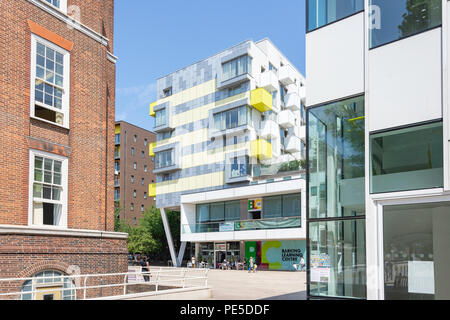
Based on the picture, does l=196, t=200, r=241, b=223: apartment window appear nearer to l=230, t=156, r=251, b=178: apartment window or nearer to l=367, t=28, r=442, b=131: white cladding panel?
l=230, t=156, r=251, b=178: apartment window

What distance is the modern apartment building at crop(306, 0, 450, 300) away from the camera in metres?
8.70

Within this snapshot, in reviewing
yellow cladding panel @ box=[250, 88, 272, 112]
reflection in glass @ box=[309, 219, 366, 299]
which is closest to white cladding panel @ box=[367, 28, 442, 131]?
reflection in glass @ box=[309, 219, 366, 299]

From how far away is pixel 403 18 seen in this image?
9352 mm

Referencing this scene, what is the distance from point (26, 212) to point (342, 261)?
29.9 ft

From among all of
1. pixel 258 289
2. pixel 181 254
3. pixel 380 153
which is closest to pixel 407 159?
pixel 380 153

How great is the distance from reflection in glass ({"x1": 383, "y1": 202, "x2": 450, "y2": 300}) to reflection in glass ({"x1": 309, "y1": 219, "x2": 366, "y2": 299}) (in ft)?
1.73

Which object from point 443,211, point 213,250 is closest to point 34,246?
point 443,211

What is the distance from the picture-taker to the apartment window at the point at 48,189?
13.4m

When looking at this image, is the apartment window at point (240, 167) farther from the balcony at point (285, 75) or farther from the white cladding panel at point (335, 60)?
the white cladding panel at point (335, 60)

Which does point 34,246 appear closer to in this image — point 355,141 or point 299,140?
point 355,141

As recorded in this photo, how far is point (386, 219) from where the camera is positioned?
30.5ft

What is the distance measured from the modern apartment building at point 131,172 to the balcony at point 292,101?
3196cm

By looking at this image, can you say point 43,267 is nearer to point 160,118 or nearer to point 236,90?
point 236,90

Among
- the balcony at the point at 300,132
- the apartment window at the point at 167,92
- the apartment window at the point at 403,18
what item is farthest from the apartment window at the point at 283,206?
the apartment window at the point at 403,18
